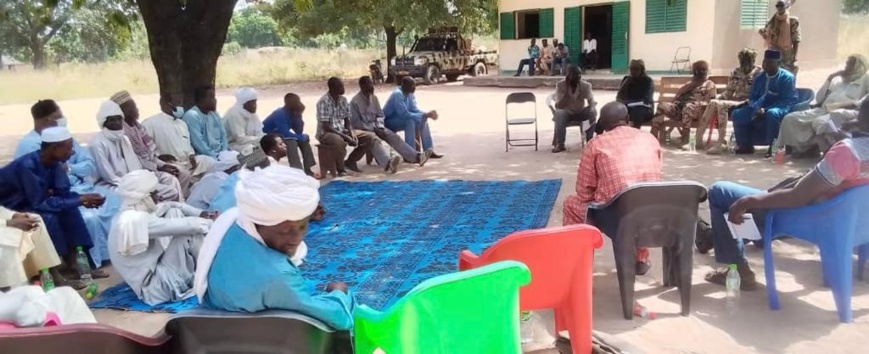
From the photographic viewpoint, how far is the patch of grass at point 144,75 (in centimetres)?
2308

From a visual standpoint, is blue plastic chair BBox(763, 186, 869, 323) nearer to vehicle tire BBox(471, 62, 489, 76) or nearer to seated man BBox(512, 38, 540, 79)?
seated man BBox(512, 38, 540, 79)

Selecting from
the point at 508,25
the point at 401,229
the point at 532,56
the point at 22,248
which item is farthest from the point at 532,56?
the point at 22,248

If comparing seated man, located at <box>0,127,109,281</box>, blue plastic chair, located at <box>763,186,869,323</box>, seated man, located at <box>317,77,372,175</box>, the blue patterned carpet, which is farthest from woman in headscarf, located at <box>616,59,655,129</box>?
seated man, located at <box>0,127,109,281</box>

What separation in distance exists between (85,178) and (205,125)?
1466 millimetres

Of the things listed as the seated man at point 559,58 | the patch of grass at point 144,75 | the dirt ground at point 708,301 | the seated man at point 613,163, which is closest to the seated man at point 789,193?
the dirt ground at point 708,301

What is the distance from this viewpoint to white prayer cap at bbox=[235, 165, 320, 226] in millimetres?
2213

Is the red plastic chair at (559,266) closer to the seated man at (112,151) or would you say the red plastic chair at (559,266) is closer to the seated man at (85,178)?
the seated man at (85,178)

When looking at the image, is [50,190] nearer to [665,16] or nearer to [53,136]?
[53,136]

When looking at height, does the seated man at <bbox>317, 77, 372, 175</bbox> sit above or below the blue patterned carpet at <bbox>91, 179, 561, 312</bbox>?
above

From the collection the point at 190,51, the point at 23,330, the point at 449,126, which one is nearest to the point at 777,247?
the point at 23,330

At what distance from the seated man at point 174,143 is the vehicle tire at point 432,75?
655 inches

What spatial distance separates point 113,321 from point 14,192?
1241 millimetres

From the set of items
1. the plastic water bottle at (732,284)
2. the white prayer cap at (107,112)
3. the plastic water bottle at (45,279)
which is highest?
the white prayer cap at (107,112)

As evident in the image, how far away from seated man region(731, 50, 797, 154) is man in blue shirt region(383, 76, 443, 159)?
379 cm
